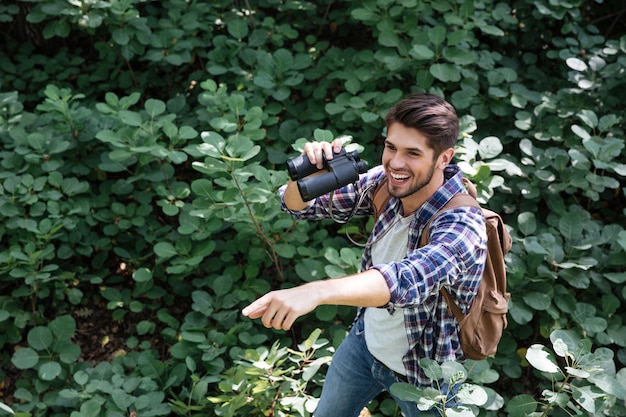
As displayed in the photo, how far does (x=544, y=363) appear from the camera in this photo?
87.7 inches

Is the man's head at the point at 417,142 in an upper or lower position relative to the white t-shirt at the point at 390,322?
upper

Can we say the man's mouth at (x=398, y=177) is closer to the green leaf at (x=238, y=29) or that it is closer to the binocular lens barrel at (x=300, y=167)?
the binocular lens barrel at (x=300, y=167)

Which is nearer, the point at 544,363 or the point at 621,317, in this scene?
the point at 544,363

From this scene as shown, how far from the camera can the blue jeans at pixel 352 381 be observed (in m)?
2.45

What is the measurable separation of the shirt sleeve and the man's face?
0.13 metres

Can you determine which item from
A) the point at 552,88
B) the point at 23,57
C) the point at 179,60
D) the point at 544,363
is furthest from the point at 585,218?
the point at 23,57

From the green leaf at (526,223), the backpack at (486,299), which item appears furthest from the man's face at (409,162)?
the green leaf at (526,223)

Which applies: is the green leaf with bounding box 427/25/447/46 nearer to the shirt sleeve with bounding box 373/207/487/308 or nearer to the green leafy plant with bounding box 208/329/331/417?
the green leafy plant with bounding box 208/329/331/417

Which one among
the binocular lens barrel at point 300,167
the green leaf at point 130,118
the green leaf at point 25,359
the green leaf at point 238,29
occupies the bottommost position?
the green leaf at point 25,359

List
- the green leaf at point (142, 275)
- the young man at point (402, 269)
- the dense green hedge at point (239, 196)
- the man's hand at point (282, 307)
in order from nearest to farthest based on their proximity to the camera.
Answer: the man's hand at point (282, 307)
the young man at point (402, 269)
the dense green hedge at point (239, 196)
the green leaf at point (142, 275)

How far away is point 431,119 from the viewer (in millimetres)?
2062

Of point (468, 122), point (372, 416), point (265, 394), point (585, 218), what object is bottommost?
point (372, 416)

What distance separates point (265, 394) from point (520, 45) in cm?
309

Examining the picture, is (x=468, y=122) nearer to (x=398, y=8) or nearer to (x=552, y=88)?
(x=398, y=8)
